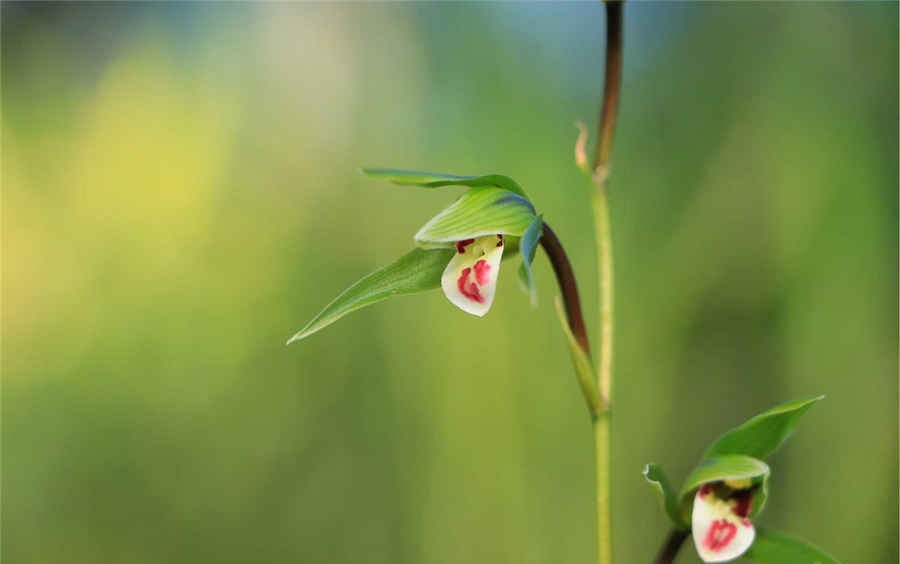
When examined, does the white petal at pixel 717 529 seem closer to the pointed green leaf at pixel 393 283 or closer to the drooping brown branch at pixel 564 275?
the drooping brown branch at pixel 564 275

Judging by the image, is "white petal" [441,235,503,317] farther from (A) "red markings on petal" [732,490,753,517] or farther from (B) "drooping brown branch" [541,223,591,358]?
(A) "red markings on petal" [732,490,753,517]

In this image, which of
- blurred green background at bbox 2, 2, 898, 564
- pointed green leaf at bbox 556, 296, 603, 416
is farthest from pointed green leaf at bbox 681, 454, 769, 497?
blurred green background at bbox 2, 2, 898, 564

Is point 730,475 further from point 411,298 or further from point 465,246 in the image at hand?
point 411,298

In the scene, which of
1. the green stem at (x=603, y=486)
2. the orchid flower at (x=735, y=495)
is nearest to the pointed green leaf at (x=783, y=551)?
the orchid flower at (x=735, y=495)

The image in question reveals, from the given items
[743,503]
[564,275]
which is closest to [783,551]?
[743,503]

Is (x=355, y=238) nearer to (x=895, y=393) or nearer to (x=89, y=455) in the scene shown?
(x=89, y=455)

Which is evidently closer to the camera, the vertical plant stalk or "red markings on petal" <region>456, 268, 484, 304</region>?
"red markings on petal" <region>456, 268, 484, 304</region>

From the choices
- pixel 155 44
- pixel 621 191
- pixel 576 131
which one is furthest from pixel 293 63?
pixel 621 191
